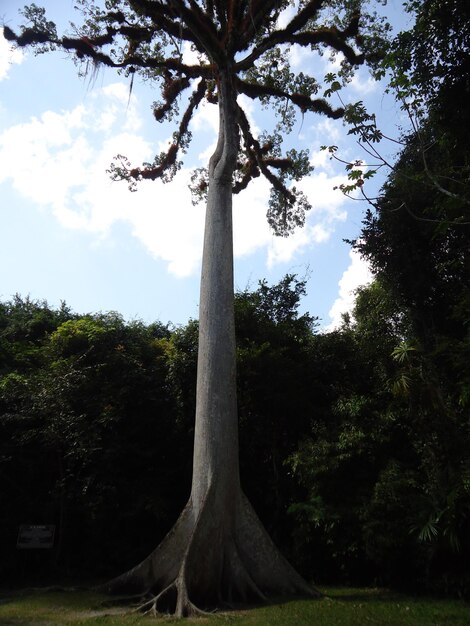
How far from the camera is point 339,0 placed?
33.7ft

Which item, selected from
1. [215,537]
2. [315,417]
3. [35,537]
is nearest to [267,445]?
[315,417]

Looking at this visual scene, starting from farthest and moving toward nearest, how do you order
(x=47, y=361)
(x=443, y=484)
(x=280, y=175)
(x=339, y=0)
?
(x=280, y=175) → (x=47, y=361) → (x=339, y=0) → (x=443, y=484)

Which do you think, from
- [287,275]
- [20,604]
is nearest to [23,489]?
[20,604]

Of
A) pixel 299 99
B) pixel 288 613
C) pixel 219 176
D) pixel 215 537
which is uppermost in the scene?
pixel 299 99

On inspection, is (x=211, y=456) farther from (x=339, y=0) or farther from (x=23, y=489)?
(x=339, y=0)

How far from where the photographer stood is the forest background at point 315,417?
6.81m

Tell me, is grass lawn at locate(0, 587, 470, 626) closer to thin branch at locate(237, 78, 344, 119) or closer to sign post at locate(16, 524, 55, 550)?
sign post at locate(16, 524, 55, 550)

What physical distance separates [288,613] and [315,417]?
16.8 feet

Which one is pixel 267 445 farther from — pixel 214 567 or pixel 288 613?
pixel 288 613

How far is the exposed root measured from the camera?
618cm

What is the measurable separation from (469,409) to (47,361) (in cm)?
903

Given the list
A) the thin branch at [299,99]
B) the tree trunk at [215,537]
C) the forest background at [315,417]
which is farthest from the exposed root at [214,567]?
the thin branch at [299,99]

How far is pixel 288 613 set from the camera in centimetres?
548

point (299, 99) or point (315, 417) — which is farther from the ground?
point (299, 99)
